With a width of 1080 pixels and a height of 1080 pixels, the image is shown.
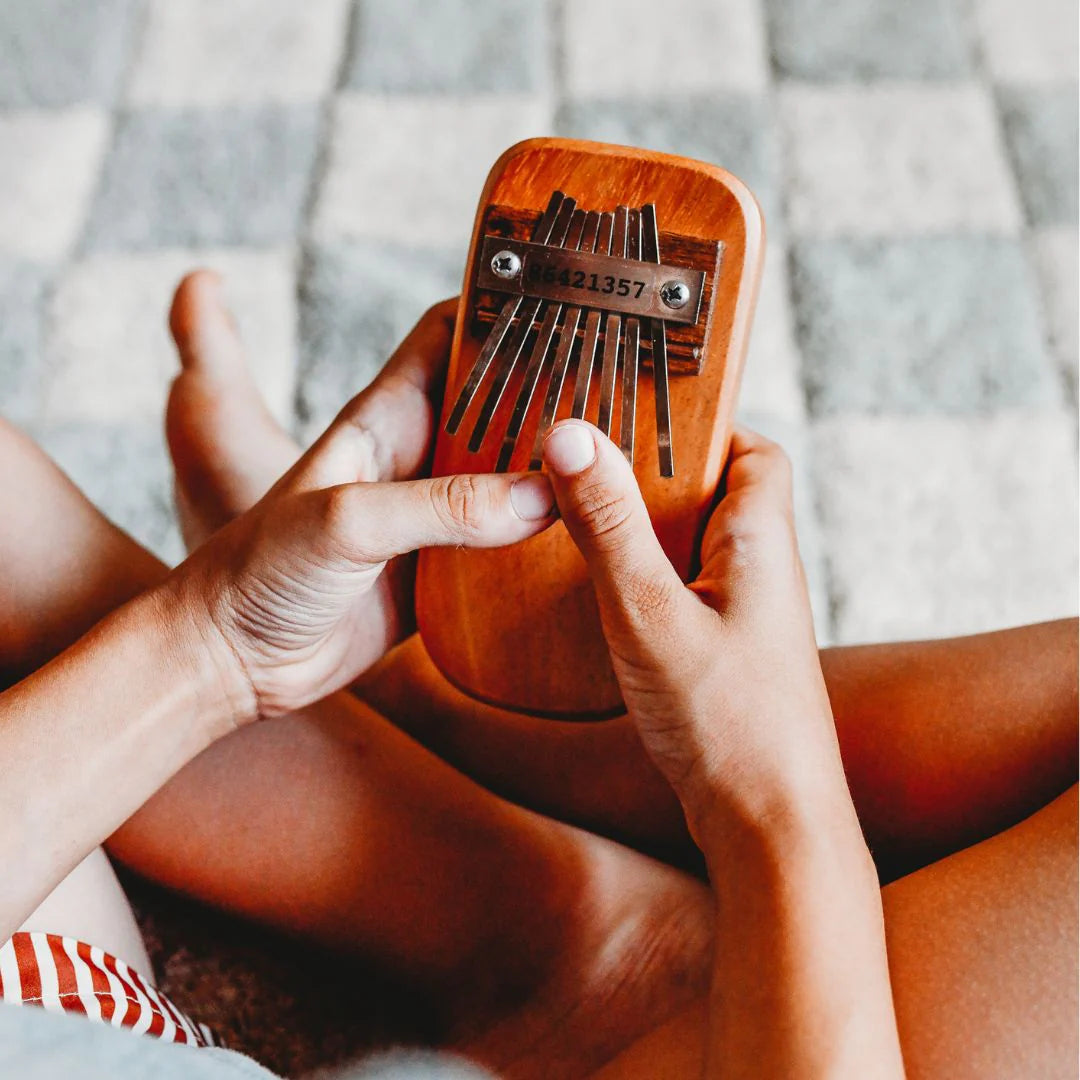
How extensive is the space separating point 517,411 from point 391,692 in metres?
0.21

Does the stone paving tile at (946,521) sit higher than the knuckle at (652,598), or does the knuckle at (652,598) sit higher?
the knuckle at (652,598)

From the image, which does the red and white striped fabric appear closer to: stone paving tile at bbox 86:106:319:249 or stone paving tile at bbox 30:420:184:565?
stone paving tile at bbox 30:420:184:565

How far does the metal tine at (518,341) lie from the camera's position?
547 mm

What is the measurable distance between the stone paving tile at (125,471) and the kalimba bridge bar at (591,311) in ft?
1.56

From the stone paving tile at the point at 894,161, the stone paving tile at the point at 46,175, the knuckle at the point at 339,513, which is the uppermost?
the stone paving tile at the point at 46,175

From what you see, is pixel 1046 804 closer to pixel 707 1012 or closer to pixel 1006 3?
pixel 707 1012

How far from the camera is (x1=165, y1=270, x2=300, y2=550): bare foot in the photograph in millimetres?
752

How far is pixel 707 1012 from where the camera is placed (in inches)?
16.3

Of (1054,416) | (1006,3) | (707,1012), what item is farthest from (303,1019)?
(1006,3)

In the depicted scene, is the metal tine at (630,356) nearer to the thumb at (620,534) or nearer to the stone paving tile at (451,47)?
the thumb at (620,534)

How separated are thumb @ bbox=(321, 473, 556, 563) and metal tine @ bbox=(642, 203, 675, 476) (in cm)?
8

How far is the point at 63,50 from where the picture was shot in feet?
4.08

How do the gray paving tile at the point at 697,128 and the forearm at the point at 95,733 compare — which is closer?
the forearm at the point at 95,733

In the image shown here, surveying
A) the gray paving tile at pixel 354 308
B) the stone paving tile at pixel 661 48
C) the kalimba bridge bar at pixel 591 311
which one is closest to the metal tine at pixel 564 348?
the kalimba bridge bar at pixel 591 311
